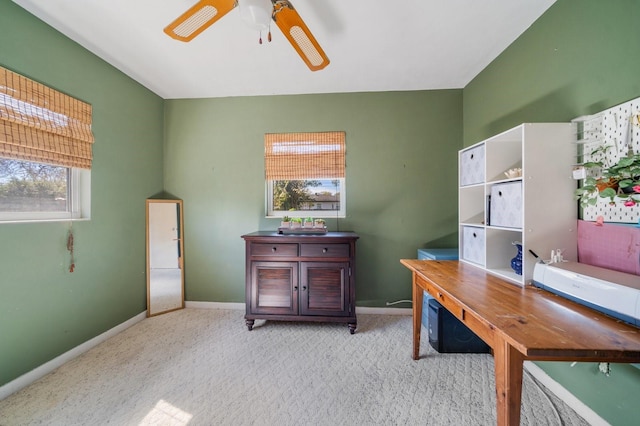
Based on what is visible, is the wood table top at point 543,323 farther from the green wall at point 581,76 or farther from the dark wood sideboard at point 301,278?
the dark wood sideboard at point 301,278

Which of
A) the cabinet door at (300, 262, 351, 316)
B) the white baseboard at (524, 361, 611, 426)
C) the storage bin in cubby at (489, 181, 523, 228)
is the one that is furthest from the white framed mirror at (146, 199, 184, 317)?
the white baseboard at (524, 361, 611, 426)

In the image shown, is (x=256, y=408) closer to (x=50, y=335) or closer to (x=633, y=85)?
(x=50, y=335)

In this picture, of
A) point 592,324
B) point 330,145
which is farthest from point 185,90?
point 592,324

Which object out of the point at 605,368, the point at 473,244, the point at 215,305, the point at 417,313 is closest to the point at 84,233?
the point at 215,305

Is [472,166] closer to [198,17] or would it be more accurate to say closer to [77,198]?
[198,17]

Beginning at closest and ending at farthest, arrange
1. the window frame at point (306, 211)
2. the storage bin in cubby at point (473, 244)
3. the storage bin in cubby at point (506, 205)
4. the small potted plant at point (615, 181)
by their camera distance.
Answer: the small potted plant at point (615, 181) < the storage bin in cubby at point (506, 205) < the storage bin in cubby at point (473, 244) < the window frame at point (306, 211)

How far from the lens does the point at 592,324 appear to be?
92cm

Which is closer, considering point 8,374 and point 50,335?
point 8,374

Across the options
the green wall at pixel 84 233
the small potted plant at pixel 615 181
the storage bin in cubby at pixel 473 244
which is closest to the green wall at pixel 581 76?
the small potted plant at pixel 615 181

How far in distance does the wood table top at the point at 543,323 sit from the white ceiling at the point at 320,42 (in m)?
1.82

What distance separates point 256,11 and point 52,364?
2771 millimetres

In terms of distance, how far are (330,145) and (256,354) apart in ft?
7.26

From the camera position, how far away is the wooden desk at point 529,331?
774 mm

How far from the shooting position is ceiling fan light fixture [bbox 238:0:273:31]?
120 centimetres
